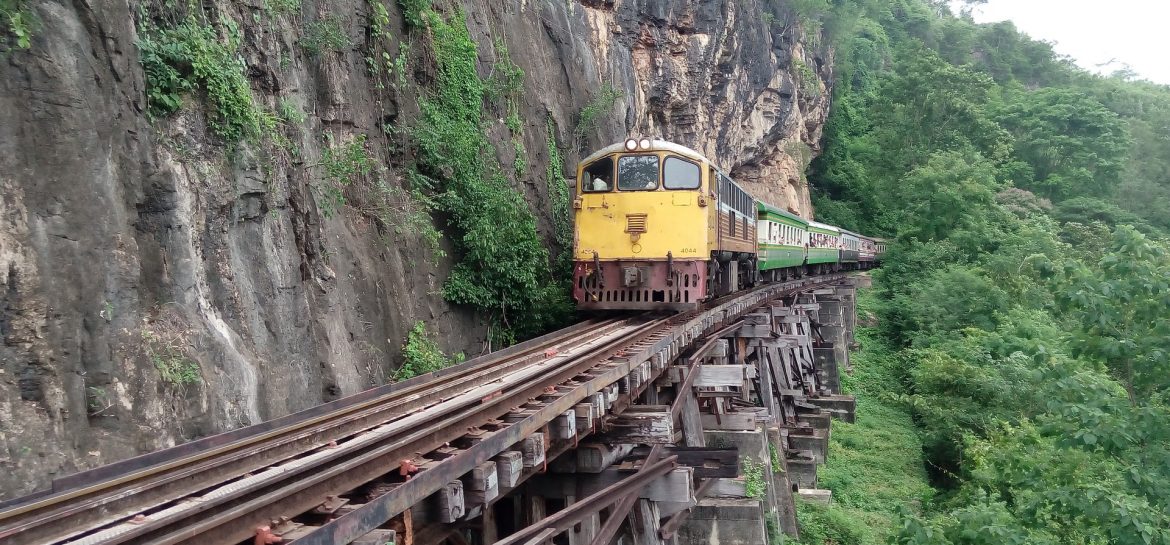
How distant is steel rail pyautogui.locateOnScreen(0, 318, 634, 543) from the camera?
3.03 m

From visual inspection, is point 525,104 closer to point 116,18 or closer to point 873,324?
point 116,18

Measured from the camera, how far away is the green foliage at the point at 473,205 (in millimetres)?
11125

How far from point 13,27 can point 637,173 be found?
27.7 feet

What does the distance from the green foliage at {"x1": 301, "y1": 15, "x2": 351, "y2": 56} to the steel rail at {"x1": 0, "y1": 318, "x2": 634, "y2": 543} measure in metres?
5.11

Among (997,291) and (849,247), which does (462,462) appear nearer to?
(997,291)

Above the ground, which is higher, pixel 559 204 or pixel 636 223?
pixel 559 204

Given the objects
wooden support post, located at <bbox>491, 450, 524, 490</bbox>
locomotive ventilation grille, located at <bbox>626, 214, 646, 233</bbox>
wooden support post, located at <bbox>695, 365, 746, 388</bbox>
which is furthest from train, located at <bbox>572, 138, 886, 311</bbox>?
wooden support post, located at <bbox>491, 450, 524, 490</bbox>

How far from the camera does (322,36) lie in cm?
913

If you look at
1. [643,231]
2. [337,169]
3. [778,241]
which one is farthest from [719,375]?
[778,241]

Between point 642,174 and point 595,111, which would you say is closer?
point 642,174

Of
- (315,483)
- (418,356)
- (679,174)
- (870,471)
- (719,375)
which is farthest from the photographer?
(870,471)

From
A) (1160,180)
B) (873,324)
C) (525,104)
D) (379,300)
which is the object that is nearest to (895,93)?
(1160,180)

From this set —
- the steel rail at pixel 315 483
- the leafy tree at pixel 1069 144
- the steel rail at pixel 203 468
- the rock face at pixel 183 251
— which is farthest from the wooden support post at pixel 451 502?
the leafy tree at pixel 1069 144

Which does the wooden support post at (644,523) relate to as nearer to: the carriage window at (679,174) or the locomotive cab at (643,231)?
the locomotive cab at (643,231)
